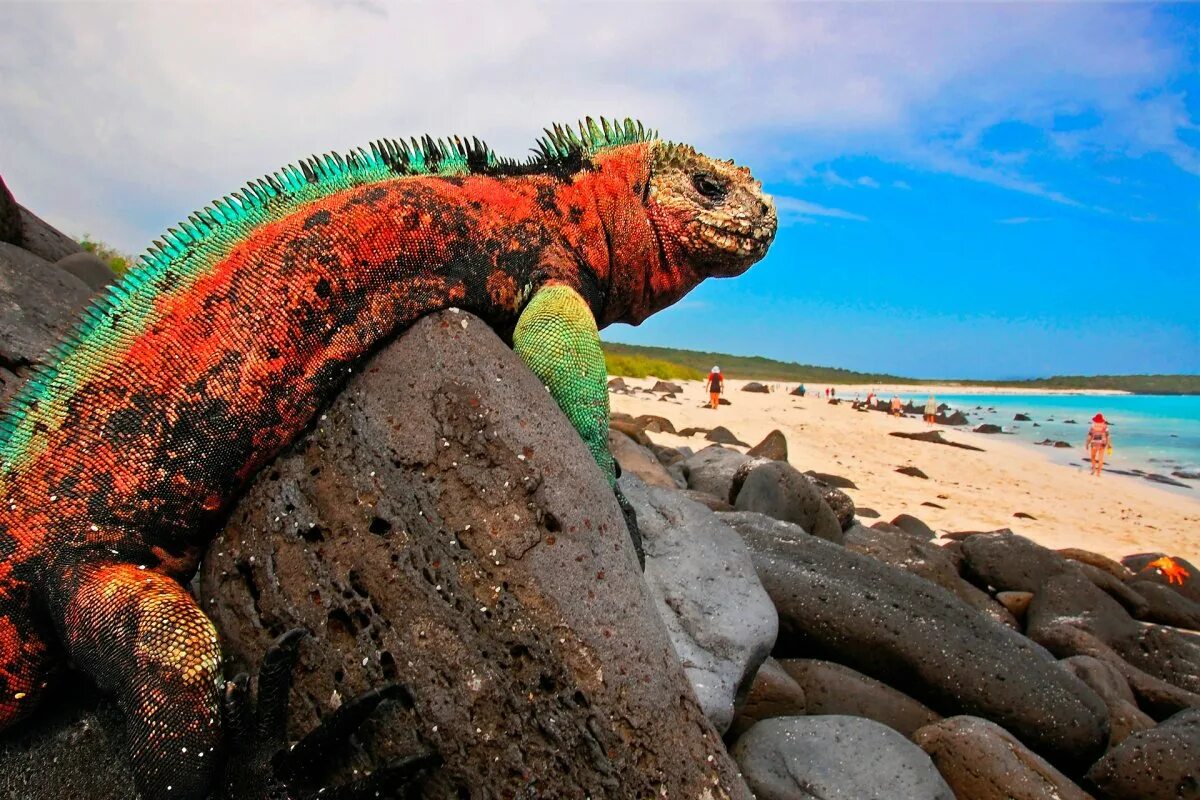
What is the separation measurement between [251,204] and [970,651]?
5492 millimetres

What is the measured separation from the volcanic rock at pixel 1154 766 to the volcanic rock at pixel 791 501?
3772 millimetres

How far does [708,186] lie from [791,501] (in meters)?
5.55

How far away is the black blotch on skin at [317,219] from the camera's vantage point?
123 inches

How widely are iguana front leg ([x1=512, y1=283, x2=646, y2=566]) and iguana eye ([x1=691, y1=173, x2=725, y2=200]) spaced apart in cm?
110

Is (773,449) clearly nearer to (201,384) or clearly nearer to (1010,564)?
(1010,564)

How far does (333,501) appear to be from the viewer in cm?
310

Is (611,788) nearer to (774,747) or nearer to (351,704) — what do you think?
(351,704)

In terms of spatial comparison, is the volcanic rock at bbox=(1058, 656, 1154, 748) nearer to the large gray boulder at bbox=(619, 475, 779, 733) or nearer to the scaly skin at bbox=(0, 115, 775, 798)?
the large gray boulder at bbox=(619, 475, 779, 733)

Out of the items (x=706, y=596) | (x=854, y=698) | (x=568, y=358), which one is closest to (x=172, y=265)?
(x=568, y=358)

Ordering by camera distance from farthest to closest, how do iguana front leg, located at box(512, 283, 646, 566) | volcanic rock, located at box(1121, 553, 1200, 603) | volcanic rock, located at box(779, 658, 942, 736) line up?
volcanic rock, located at box(1121, 553, 1200, 603) → volcanic rock, located at box(779, 658, 942, 736) → iguana front leg, located at box(512, 283, 646, 566)

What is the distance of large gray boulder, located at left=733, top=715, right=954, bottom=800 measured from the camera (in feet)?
13.5

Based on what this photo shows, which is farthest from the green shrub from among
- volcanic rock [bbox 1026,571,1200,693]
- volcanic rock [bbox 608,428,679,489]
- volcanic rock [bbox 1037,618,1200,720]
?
volcanic rock [bbox 1037,618,1200,720]

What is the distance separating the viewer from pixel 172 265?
313 cm

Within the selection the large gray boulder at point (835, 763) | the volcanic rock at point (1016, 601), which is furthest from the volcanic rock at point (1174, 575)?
the large gray boulder at point (835, 763)
